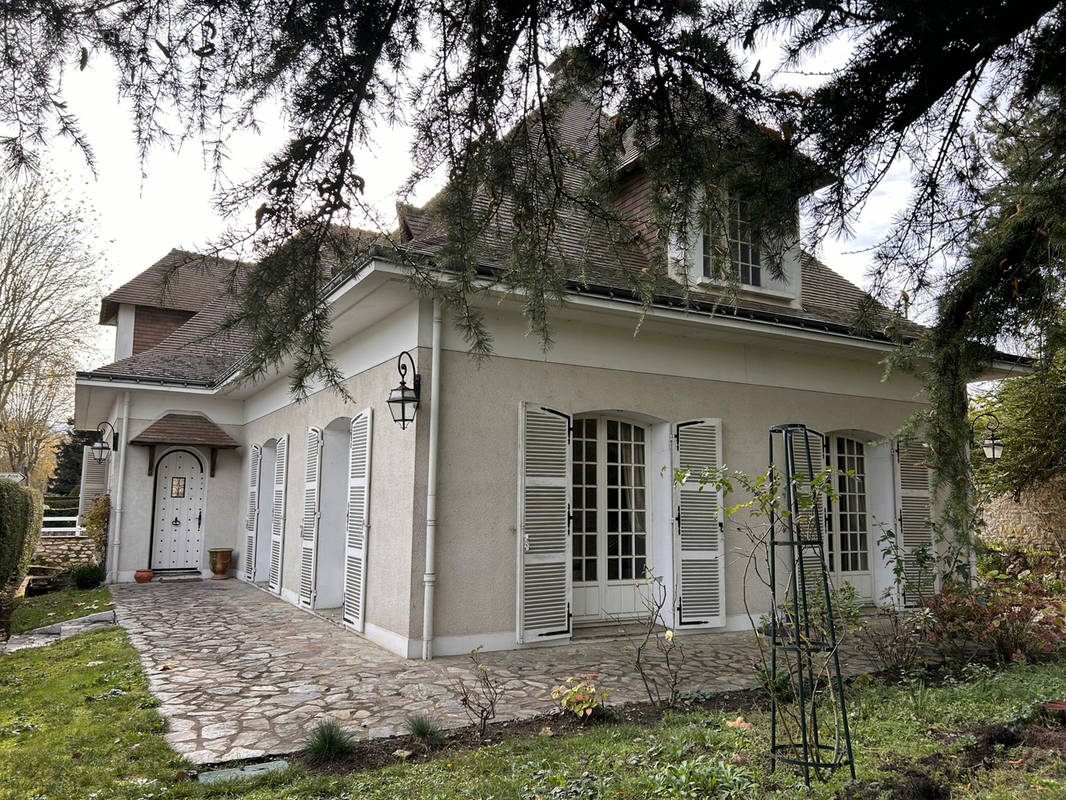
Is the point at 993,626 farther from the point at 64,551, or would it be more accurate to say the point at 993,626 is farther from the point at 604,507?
the point at 64,551

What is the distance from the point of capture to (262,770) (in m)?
3.84

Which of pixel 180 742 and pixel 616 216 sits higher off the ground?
pixel 616 216

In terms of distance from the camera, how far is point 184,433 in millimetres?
13531

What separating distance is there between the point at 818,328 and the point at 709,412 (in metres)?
1.63

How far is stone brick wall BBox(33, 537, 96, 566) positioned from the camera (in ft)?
47.3

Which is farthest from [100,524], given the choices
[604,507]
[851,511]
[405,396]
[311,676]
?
[851,511]

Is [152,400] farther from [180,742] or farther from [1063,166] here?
[1063,166]

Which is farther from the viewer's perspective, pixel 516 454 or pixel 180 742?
pixel 516 454

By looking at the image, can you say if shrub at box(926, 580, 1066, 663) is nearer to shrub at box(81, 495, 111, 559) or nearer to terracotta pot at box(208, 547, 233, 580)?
terracotta pot at box(208, 547, 233, 580)

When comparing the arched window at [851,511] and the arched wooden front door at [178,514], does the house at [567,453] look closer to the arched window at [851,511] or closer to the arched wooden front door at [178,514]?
the arched window at [851,511]

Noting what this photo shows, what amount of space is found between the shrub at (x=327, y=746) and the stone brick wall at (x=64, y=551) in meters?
12.3

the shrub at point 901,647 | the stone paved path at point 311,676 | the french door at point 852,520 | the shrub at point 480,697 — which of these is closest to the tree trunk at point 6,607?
the stone paved path at point 311,676

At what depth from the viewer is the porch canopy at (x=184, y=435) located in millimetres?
13109

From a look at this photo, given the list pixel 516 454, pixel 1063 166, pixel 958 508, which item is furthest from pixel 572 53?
pixel 516 454
